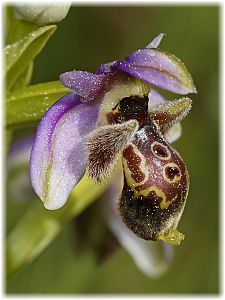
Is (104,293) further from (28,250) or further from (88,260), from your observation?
(28,250)

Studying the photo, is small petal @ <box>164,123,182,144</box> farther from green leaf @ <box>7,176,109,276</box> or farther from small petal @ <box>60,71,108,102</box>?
green leaf @ <box>7,176,109,276</box>

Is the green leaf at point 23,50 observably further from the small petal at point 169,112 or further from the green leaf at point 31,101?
the small petal at point 169,112

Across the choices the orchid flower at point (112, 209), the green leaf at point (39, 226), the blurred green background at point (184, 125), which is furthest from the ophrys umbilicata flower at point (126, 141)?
the blurred green background at point (184, 125)

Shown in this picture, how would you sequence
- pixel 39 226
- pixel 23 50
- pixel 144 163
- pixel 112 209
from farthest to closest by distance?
pixel 112 209, pixel 39 226, pixel 23 50, pixel 144 163

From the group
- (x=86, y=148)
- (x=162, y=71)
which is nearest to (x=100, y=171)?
(x=86, y=148)

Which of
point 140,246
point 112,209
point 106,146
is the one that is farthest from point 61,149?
point 140,246

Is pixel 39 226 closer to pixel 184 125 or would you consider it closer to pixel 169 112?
pixel 169 112
